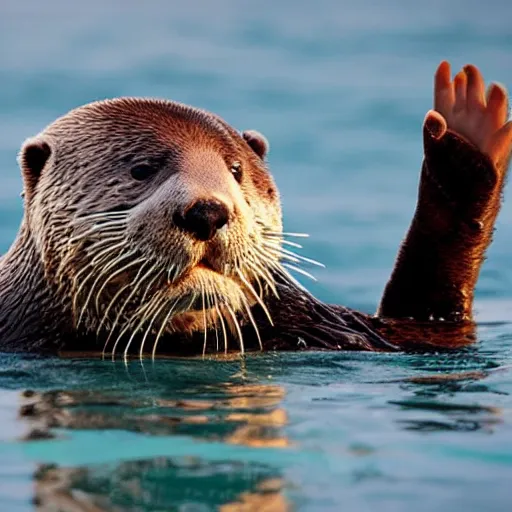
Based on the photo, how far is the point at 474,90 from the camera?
6574mm

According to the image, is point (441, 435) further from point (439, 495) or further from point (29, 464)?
point (29, 464)

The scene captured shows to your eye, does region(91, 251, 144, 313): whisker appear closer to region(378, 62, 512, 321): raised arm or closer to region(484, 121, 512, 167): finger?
region(378, 62, 512, 321): raised arm

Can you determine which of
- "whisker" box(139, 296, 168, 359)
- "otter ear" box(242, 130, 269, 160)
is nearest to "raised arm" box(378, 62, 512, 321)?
"otter ear" box(242, 130, 269, 160)

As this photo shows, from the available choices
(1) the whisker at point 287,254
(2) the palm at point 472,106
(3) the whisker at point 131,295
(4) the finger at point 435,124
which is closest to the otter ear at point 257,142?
(1) the whisker at point 287,254

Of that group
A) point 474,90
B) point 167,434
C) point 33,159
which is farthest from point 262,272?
point 474,90

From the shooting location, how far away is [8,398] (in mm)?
4766

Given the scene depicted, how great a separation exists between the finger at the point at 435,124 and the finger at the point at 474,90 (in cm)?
23

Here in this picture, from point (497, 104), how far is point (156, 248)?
246 cm

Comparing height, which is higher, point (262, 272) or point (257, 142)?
point (257, 142)

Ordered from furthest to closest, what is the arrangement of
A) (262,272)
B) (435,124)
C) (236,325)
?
(435,124) < (236,325) < (262,272)

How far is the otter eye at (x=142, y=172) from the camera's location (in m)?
5.42

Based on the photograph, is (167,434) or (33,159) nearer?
(167,434)

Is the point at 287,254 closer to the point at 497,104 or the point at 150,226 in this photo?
the point at 150,226

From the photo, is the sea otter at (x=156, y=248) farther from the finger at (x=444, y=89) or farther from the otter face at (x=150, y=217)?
the finger at (x=444, y=89)
